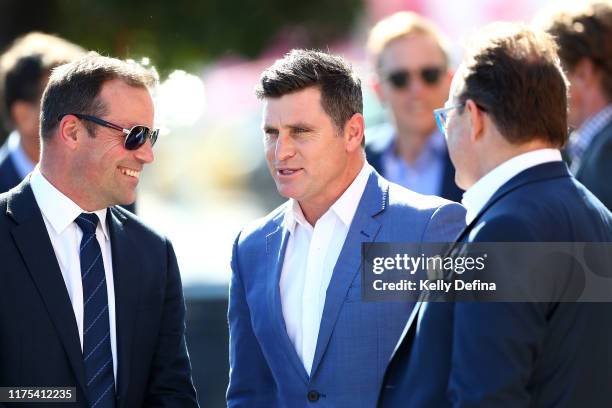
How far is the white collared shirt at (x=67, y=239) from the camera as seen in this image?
380 cm

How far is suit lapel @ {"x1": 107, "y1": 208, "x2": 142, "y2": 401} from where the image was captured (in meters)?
3.84

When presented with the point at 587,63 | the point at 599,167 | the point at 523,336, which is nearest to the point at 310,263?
the point at 523,336

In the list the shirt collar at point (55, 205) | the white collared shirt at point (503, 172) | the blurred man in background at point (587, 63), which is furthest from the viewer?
the blurred man in background at point (587, 63)

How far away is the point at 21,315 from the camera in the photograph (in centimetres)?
363

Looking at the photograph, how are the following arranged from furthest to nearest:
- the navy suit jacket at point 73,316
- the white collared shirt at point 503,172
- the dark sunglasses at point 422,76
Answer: the dark sunglasses at point 422,76, the navy suit jacket at point 73,316, the white collared shirt at point 503,172

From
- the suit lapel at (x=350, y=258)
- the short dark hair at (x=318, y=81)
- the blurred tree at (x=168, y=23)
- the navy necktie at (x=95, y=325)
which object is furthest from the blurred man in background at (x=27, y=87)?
the suit lapel at (x=350, y=258)

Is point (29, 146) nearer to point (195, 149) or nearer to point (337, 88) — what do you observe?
point (337, 88)

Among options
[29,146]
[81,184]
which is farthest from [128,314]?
[29,146]

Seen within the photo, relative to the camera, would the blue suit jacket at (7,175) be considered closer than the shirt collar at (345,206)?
No

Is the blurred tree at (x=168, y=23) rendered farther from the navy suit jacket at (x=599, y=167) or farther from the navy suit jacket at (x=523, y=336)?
the navy suit jacket at (x=523, y=336)

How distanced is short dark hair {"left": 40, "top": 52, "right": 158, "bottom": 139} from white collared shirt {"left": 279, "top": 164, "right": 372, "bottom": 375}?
85 cm

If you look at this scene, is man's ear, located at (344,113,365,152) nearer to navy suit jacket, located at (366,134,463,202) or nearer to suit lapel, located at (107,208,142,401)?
suit lapel, located at (107,208,142,401)

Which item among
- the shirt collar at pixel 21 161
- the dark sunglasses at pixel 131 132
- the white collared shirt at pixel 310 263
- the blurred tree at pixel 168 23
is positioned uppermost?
the blurred tree at pixel 168 23

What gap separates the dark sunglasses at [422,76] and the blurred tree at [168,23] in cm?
190
